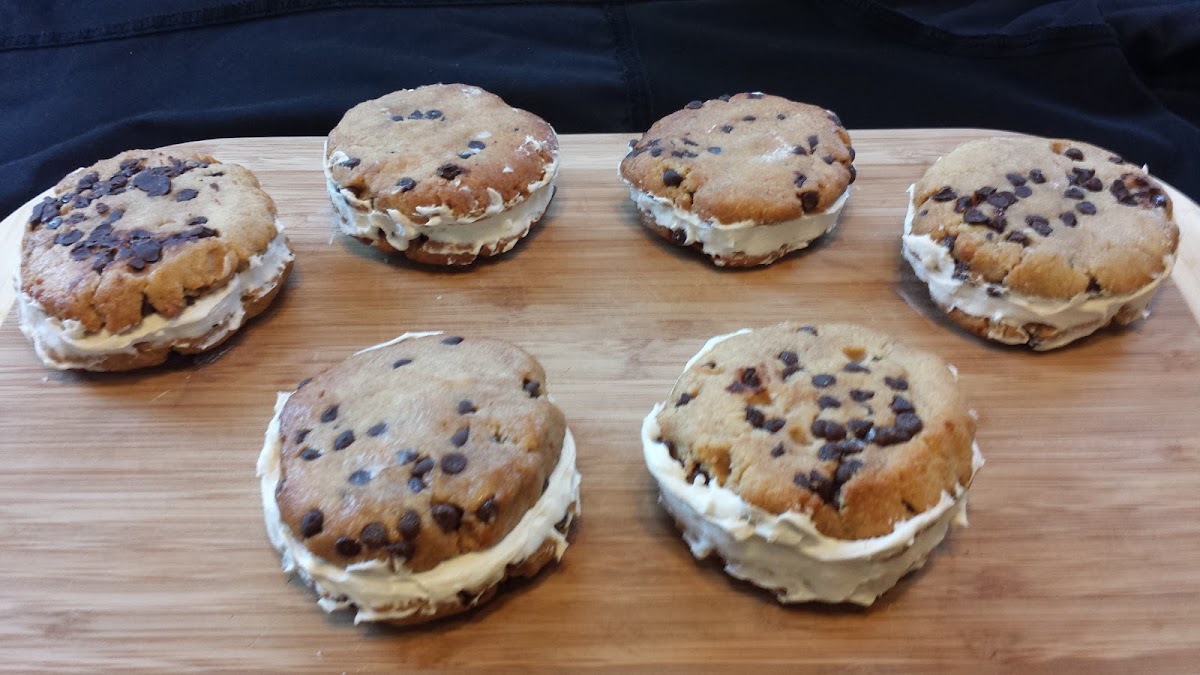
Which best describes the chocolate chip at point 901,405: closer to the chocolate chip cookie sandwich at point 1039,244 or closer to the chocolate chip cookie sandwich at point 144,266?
the chocolate chip cookie sandwich at point 1039,244

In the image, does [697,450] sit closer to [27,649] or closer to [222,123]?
[27,649]

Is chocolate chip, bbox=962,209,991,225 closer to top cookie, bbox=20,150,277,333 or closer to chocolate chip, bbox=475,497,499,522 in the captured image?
chocolate chip, bbox=475,497,499,522

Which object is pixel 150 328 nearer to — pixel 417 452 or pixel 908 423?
pixel 417 452

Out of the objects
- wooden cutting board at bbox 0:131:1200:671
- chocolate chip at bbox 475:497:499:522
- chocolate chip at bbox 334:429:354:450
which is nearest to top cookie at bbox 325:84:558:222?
wooden cutting board at bbox 0:131:1200:671

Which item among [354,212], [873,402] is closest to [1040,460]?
[873,402]

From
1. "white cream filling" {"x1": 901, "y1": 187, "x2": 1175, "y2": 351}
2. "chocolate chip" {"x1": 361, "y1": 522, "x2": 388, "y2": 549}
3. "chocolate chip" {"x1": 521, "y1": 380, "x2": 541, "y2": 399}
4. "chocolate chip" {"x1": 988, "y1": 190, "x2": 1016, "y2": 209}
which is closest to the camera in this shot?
"chocolate chip" {"x1": 361, "y1": 522, "x2": 388, "y2": 549}

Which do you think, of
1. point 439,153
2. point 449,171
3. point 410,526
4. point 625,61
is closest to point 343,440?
point 410,526
